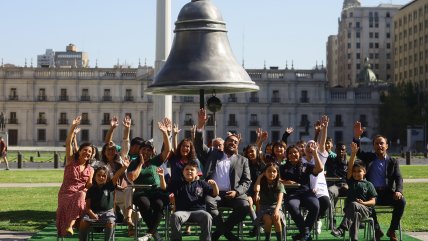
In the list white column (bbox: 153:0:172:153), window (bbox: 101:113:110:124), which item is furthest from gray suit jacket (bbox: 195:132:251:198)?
window (bbox: 101:113:110:124)

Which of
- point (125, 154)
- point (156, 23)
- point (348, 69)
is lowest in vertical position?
point (125, 154)

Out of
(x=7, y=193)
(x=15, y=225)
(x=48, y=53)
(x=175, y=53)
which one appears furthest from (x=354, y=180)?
(x=48, y=53)

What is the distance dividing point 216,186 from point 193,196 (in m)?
0.29

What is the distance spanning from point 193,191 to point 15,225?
15.5ft

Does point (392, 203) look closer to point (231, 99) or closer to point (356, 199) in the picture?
point (356, 199)

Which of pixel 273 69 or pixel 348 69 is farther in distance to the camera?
pixel 348 69

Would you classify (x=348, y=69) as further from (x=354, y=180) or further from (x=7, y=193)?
(x=354, y=180)

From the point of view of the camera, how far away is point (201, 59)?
8883 mm

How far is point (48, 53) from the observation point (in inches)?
7653

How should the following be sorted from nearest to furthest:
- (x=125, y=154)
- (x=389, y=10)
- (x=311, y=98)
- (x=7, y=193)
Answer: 1. (x=125, y=154)
2. (x=7, y=193)
3. (x=311, y=98)
4. (x=389, y=10)

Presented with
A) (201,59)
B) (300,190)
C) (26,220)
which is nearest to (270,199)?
(300,190)

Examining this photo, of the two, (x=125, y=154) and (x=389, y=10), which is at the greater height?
(x=389, y=10)

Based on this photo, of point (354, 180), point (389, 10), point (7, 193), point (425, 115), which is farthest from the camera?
point (389, 10)

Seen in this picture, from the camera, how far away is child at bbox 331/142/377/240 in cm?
→ 954
